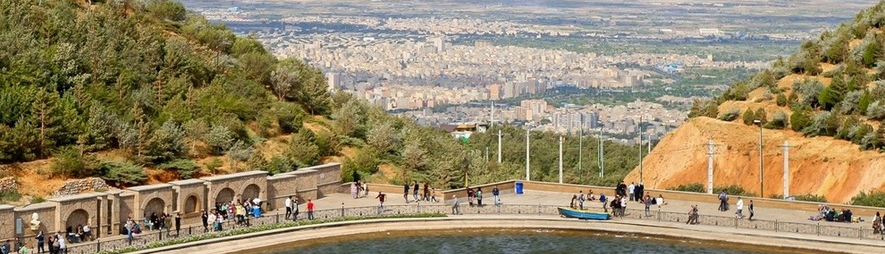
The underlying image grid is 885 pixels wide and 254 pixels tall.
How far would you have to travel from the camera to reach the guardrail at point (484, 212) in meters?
47.3

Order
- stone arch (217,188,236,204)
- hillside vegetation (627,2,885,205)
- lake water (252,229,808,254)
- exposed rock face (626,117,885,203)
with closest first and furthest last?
lake water (252,229,808,254) → stone arch (217,188,236,204) → exposed rock face (626,117,885,203) → hillside vegetation (627,2,885,205)

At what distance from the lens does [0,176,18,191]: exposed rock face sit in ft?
177

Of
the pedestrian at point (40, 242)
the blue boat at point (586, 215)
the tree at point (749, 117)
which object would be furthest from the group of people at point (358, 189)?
the tree at point (749, 117)

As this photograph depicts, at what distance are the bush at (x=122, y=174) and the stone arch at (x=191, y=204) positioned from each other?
18.2ft

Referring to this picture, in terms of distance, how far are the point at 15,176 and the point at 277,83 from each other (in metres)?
24.9

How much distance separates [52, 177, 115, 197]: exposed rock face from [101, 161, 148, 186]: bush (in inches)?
31.2

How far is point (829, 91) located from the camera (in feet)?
250

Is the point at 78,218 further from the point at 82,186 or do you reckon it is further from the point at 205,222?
the point at 82,186

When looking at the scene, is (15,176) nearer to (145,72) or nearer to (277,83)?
(145,72)

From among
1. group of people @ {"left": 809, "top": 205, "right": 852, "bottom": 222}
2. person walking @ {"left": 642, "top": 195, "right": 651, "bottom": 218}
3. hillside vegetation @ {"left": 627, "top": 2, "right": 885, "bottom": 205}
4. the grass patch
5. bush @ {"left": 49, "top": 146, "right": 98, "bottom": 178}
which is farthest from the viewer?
hillside vegetation @ {"left": 627, "top": 2, "right": 885, "bottom": 205}

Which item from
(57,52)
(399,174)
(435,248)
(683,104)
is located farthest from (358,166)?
(683,104)

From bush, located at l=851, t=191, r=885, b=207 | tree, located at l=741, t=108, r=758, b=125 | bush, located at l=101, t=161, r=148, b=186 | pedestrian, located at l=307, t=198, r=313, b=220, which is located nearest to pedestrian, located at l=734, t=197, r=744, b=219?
bush, located at l=851, t=191, r=885, b=207

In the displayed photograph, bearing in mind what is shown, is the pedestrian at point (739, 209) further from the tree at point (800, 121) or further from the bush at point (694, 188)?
the tree at point (800, 121)

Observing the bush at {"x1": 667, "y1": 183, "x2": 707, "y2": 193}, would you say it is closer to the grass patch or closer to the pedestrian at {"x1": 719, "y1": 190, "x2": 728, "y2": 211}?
the pedestrian at {"x1": 719, "y1": 190, "x2": 728, "y2": 211}
